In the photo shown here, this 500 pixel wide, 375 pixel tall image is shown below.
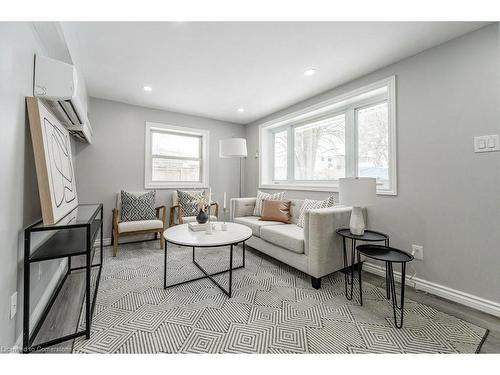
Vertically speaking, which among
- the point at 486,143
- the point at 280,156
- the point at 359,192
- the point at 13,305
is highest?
the point at 280,156

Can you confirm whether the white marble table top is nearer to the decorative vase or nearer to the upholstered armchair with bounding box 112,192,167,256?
the decorative vase

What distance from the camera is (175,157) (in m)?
4.07

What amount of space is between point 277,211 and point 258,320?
1686 mm

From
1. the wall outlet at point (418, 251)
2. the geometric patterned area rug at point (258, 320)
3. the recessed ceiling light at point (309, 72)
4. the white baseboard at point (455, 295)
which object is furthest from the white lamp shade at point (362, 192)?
the recessed ceiling light at point (309, 72)

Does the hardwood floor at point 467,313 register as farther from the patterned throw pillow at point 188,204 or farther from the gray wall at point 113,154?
the gray wall at point 113,154

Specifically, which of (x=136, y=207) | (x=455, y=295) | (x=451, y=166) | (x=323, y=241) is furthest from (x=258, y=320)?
(x=136, y=207)

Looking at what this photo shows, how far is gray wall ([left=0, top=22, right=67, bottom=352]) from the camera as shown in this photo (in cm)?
109

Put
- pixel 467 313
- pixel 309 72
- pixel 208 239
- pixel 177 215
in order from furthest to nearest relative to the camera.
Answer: pixel 177 215, pixel 309 72, pixel 208 239, pixel 467 313

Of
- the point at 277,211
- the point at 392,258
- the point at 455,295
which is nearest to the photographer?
the point at 392,258

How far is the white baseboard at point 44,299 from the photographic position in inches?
49.2

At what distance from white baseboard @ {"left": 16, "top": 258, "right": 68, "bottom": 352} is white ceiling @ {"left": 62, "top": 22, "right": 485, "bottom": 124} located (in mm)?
2190

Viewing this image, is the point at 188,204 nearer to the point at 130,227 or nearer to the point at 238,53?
the point at 130,227

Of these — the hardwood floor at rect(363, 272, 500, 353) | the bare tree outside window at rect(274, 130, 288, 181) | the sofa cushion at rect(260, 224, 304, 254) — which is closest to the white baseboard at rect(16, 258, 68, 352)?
the sofa cushion at rect(260, 224, 304, 254)
